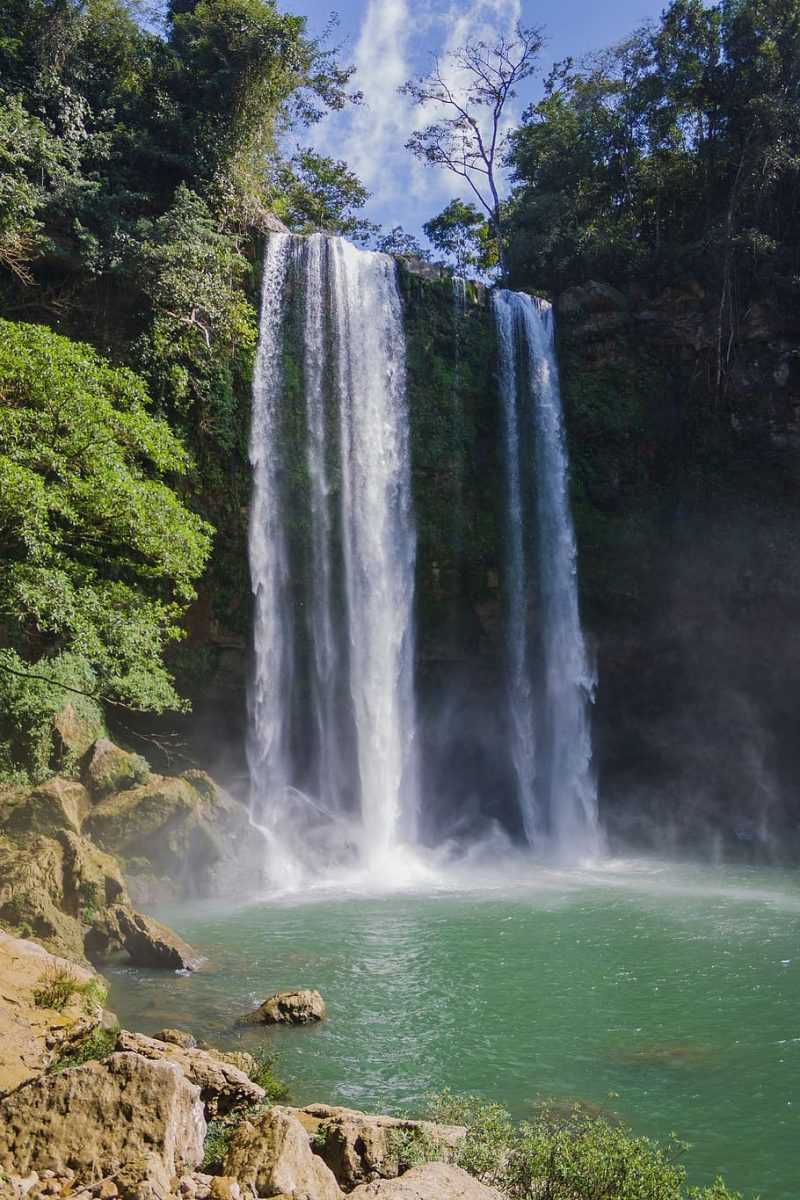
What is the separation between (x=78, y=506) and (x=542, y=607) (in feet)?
45.1

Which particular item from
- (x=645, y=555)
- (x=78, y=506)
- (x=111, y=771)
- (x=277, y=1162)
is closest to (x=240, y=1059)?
(x=277, y=1162)

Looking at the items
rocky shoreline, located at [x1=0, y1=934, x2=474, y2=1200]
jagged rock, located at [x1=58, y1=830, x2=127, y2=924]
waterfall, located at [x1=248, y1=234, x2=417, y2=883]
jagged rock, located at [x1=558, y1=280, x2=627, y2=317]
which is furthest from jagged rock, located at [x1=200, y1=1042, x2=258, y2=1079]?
jagged rock, located at [x1=558, y1=280, x2=627, y2=317]

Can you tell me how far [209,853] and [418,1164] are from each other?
1133cm

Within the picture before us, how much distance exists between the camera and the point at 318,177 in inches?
1259

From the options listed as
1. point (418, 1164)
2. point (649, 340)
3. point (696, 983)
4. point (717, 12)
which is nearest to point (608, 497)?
point (649, 340)

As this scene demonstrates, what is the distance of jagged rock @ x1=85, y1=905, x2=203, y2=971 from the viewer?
1054 cm

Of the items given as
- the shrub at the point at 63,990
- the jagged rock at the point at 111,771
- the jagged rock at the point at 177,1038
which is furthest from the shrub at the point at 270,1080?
the jagged rock at the point at 111,771

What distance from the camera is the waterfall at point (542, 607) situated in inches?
844

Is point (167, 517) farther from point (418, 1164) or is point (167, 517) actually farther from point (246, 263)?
point (246, 263)

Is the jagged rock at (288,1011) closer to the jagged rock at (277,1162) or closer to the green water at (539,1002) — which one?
the green water at (539,1002)

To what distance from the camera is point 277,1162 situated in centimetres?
459

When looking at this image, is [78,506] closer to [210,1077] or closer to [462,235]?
[210,1077]

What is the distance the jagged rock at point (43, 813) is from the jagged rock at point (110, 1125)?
8331 millimetres

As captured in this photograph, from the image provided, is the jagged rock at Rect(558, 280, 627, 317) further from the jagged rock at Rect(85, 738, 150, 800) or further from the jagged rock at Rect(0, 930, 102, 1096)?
the jagged rock at Rect(0, 930, 102, 1096)
